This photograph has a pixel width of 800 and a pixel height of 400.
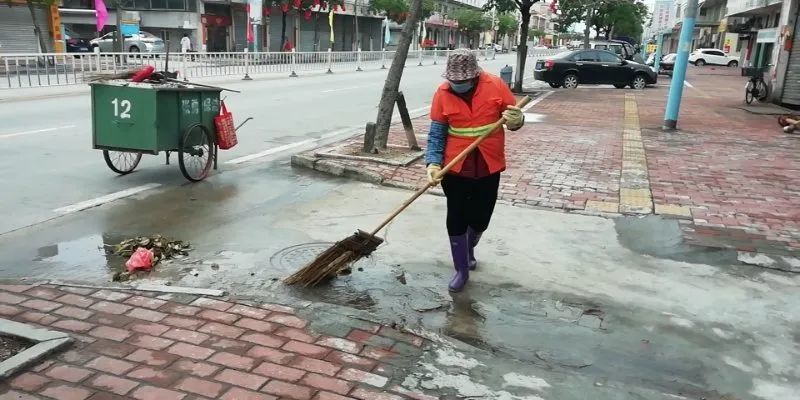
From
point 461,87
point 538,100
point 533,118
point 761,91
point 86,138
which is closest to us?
point 461,87

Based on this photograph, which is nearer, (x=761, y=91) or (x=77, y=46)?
(x=761, y=91)

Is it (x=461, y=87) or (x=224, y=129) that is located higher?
(x=461, y=87)

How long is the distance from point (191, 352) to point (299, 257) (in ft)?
5.51

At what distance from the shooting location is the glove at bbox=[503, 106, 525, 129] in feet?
13.2

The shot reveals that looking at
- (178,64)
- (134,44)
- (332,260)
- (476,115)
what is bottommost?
(332,260)

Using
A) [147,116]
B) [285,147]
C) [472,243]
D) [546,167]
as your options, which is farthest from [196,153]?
[546,167]

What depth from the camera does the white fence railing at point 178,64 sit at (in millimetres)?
16969

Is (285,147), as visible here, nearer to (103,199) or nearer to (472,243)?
(103,199)

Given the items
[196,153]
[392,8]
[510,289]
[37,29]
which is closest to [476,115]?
[510,289]

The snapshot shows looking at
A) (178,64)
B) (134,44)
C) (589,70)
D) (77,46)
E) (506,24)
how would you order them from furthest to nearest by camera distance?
1. (506,24)
2. (134,44)
3. (77,46)
4. (589,70)
5. (178,64)

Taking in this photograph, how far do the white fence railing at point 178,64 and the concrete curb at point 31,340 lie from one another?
159 inches

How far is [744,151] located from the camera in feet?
33.0

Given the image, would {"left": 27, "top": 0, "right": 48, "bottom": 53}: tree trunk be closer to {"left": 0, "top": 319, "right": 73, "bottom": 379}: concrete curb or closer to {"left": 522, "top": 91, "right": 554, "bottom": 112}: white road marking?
{"left": 522, "top": 91, "right": 554, "bottom": 112}: white road marking

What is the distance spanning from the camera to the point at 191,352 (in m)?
3.28
